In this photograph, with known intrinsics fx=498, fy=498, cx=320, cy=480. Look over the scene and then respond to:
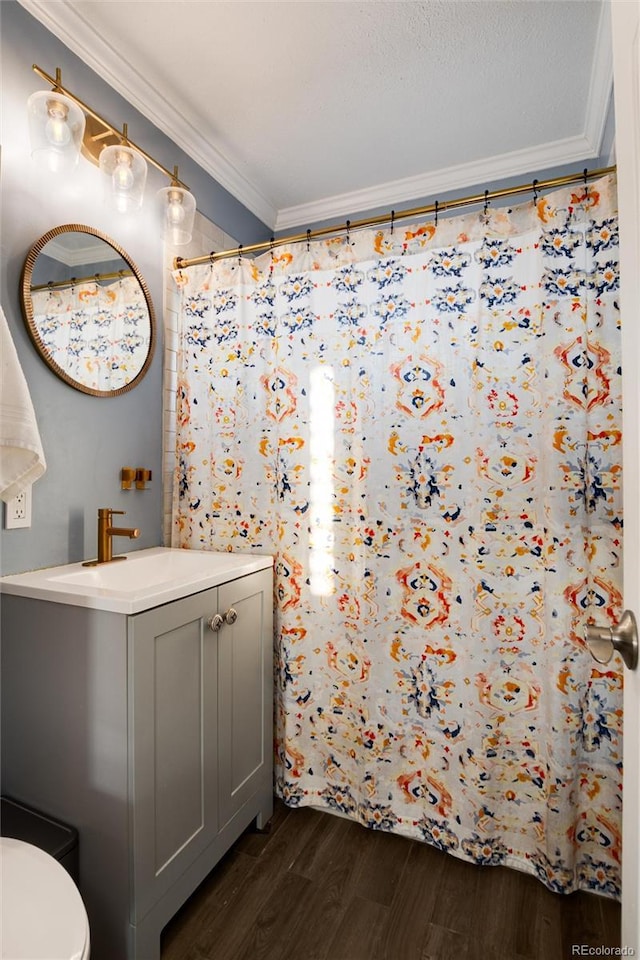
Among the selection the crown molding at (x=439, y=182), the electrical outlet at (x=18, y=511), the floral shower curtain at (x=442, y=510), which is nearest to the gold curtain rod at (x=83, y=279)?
the floral shower curtain at (x=442, y=510)

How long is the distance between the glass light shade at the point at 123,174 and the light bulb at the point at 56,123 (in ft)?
0.61

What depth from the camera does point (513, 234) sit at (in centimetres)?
150

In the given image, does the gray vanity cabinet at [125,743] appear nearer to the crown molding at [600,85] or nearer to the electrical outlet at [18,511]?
the electrical outlet at [18,511]

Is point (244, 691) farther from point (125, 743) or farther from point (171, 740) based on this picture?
point (125, 743)

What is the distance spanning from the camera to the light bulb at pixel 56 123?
1.33 meters

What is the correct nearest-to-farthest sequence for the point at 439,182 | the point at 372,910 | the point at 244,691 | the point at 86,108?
the point at 372,910 → the point at 86,108 → the point at 244,691 → the point at 439,182

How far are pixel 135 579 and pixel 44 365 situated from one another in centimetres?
72

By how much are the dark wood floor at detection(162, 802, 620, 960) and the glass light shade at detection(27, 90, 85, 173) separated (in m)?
2.11

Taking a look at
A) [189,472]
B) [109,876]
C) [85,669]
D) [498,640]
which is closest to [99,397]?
[189,472]

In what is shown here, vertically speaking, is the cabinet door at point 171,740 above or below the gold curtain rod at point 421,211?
below

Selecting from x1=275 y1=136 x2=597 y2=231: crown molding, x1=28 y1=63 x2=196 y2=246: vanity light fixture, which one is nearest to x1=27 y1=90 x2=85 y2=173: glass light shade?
x1=28 y1=63 x2=196 y2=246: vanity light fixture

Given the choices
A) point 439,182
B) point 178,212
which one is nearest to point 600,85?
point 439,182

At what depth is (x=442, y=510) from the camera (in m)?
1.58

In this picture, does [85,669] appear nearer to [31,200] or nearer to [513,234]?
[31,200]
